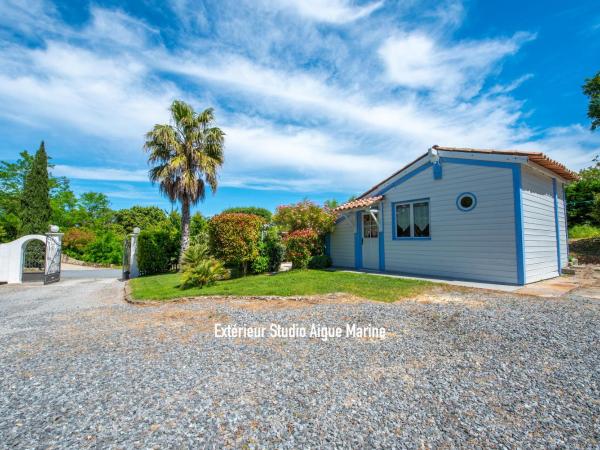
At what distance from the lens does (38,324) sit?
5.72 m

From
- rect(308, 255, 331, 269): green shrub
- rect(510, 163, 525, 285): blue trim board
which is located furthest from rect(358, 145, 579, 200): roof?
rect(308, 255, 331, 269): green shrub

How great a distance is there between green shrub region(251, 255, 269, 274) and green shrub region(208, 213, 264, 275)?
529mm

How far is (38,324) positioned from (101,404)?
453 cm

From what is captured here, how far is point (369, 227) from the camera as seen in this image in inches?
476

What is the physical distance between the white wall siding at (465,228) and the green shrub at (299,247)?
12.4 ft

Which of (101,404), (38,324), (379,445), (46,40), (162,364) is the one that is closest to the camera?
(379,445)

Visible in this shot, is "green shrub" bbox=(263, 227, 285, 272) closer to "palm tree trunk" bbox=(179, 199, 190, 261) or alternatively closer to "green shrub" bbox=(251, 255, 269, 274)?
"green shrub" bbox=(251, 255, 269, 274)

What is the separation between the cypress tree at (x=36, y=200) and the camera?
23.2 metres

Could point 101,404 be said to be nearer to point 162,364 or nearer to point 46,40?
point 162,364

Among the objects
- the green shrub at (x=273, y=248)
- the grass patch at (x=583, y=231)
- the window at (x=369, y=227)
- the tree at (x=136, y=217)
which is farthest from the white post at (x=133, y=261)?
the grass patch at (x=583, y=231)

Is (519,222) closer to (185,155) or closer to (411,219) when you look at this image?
(411,219)

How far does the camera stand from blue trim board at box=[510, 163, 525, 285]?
7727 millimetres

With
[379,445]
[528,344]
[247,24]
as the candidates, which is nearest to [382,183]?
[247,24]

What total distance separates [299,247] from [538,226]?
833 centimetres
